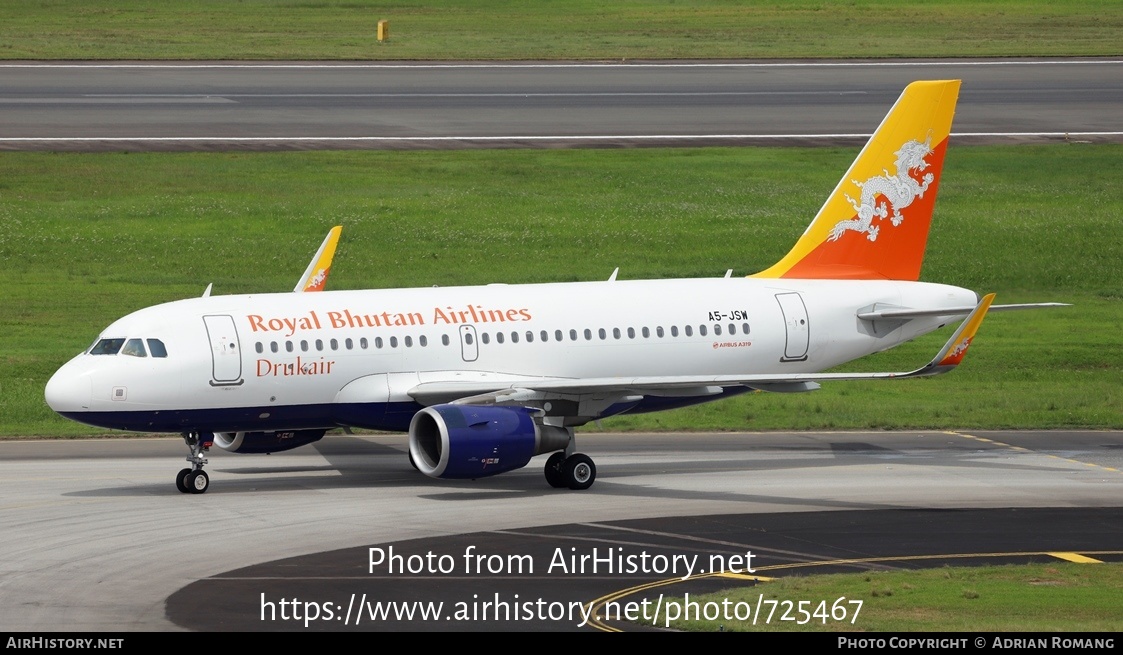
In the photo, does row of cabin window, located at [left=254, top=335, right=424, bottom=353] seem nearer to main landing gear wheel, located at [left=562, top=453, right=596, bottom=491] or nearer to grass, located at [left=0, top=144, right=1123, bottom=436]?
main landing gear wheel, located at [left=562, top=453, right=596, bottom=491]

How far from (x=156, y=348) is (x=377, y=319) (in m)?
4.96

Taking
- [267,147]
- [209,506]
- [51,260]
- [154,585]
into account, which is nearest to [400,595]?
[154,585]

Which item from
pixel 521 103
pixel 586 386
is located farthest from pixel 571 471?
pixel 521 103

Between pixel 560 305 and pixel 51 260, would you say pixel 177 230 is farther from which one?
pixel 560 305

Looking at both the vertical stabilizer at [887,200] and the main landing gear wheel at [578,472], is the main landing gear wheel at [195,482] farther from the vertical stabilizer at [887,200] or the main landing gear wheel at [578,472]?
the vertical stabilizer at [887,200]

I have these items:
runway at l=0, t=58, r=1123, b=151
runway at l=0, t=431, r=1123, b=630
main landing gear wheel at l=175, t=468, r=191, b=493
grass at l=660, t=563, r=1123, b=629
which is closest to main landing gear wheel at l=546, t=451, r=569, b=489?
runway at l=0, t=431, r=1123, b=630

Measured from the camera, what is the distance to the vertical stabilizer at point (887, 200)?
44312 mm

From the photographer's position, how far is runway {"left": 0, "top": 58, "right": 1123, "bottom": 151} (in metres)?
73.5

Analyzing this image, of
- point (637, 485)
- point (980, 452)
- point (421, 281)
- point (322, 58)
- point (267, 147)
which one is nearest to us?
point (637, 485)

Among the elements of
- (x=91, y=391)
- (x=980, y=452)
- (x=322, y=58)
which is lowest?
(x=980, y=452)

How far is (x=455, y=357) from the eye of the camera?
39.3 meters

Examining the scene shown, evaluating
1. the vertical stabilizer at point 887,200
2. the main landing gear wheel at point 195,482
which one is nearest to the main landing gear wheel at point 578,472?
the main landing gear wheel at point 195,482

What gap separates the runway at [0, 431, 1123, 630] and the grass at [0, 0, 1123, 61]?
49113 mm

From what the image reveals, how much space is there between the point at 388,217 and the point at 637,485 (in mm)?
31459
